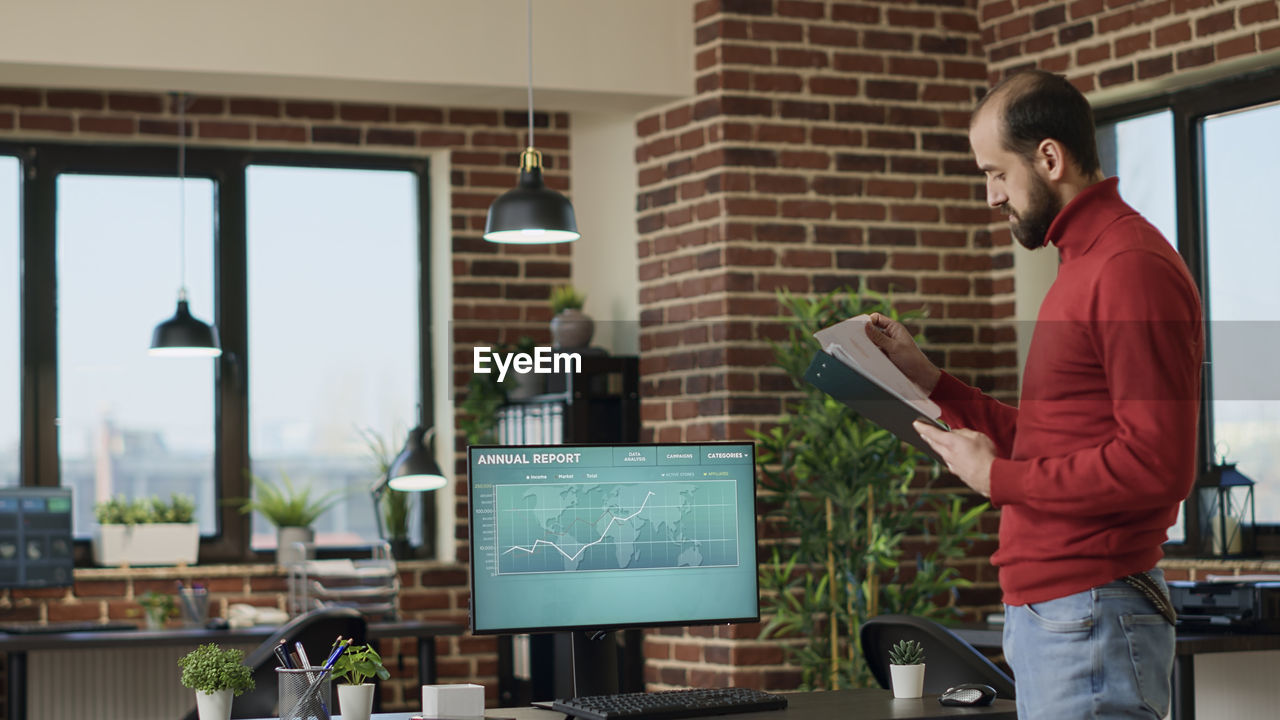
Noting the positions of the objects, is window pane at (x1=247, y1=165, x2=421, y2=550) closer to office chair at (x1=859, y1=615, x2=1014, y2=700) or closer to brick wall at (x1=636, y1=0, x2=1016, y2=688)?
brick wall at (x1=636, y1=0, x2=1016, y2=688)

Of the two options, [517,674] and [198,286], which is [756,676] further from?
[198,286]

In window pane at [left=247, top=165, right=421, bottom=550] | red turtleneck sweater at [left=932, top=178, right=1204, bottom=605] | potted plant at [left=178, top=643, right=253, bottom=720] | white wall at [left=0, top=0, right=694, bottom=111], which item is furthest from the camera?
window pane at [left=247, top=165, right=421, bottom=550]

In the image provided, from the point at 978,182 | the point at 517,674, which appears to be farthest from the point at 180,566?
the point at 978,182

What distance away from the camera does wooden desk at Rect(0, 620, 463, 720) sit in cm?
477

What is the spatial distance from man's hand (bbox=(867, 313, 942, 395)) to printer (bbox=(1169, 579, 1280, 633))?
2.02m

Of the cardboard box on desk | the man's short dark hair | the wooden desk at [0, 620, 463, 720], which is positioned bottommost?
the wooden desk at [0, 620, 463, 720]

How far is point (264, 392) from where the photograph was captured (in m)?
5.87

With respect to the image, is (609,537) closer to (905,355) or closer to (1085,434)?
(905,355)

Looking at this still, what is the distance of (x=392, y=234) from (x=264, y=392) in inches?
32.1

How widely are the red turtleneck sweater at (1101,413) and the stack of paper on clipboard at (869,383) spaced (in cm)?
15

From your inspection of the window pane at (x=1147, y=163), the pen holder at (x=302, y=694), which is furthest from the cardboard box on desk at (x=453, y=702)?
the window pane at (x=1147, y=163)

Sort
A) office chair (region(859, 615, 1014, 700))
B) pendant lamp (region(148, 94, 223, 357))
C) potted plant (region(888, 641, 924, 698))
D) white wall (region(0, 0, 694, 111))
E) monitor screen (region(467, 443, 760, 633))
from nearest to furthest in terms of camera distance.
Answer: monitor screen (region(467, 443, 760, 633)), potted plant (region(888, 641, 924, 698)), office chair (region(859, 615, 1014, 700)), white wall (region(0, 0, 694, 111)), pendant lamp (region(148, 94, 223, 357))

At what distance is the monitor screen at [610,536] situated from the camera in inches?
101

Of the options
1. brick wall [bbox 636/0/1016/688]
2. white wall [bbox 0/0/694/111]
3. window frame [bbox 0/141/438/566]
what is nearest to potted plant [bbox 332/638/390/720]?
brick wall [bbox 636/0/1016/688]
